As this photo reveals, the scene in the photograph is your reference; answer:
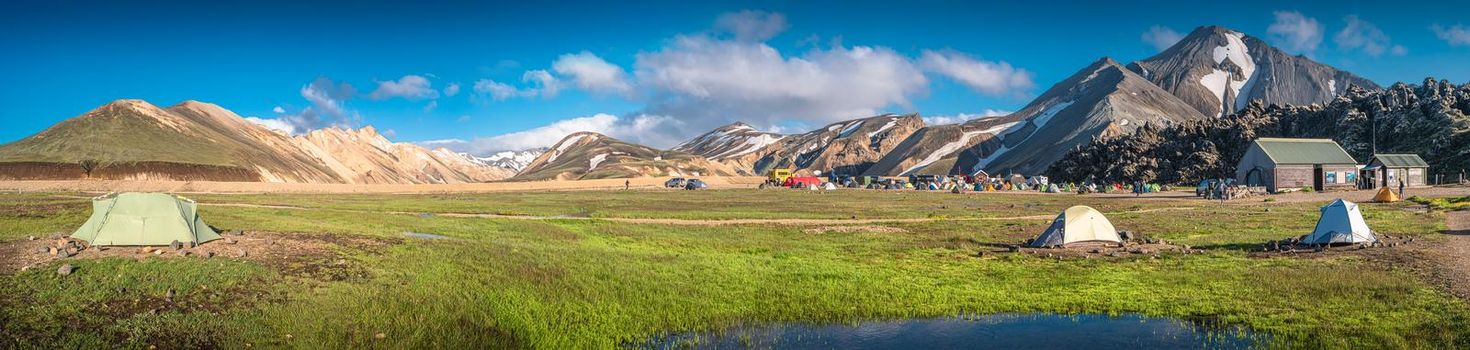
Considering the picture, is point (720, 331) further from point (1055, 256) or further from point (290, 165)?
point (290, 165)

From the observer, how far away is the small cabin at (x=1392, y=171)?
90.6m

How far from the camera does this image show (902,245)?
33.2 metres

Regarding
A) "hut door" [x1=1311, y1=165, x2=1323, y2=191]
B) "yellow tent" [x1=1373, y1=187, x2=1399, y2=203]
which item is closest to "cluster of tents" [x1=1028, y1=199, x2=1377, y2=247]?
"yellow tent" [x1=1373, y1=187, x2=1399, y2=203]

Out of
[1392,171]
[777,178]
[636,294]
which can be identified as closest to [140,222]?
[636,294]

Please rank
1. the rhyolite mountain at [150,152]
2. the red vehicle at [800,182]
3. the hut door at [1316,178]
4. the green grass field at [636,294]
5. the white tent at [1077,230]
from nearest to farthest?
1. the green grass field at [636,294]
2. the white tent at [1077,230]
3. the hut door at [1316,178]
4. the rhyolite mountain at [150,152]
5. the red vehicle at [800,182]

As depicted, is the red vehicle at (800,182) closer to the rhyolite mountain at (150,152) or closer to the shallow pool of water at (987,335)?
the rhyolite mountain at (150,152)

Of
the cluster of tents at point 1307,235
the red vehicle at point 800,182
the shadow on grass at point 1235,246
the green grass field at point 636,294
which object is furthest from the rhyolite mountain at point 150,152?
the shadow on grass at point 1235,246

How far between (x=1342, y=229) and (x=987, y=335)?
65.9 ft

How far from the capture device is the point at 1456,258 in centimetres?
2406

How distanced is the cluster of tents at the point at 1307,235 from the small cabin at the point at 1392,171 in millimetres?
78556

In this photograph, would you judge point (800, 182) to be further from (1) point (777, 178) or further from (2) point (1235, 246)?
(2) point (1235, 246)

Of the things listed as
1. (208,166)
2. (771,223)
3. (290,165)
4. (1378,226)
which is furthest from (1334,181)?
(290,165)

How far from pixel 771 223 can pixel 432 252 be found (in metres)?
25.0

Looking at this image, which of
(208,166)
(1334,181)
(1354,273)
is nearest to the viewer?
(1354,273)
